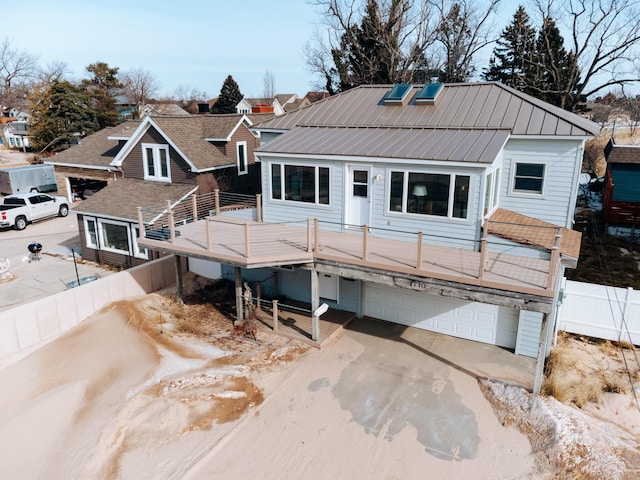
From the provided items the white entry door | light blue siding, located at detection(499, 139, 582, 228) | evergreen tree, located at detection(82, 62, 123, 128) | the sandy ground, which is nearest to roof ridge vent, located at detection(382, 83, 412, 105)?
the white entry door

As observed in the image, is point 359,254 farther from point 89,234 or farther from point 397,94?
point 89,234

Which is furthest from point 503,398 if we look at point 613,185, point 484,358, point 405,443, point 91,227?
point 91,227

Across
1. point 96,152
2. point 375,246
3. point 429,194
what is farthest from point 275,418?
point 96,152

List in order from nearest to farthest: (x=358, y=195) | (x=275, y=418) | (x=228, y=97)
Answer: (x=275, y=418), (x=358, y=195), (x=228, y=97)

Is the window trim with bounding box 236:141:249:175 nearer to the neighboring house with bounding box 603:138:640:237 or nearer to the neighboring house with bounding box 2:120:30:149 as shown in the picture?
the neighboring house with bounding box 603:138:640:237

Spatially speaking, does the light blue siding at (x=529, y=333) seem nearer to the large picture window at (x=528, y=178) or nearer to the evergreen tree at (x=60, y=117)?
the large picture window at (x=528, y=178)

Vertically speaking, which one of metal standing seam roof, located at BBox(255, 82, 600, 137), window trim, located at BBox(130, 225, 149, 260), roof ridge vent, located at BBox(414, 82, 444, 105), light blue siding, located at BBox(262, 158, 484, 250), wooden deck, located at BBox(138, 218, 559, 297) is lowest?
window trim, located at BBox(130, 225, 149, 260)
